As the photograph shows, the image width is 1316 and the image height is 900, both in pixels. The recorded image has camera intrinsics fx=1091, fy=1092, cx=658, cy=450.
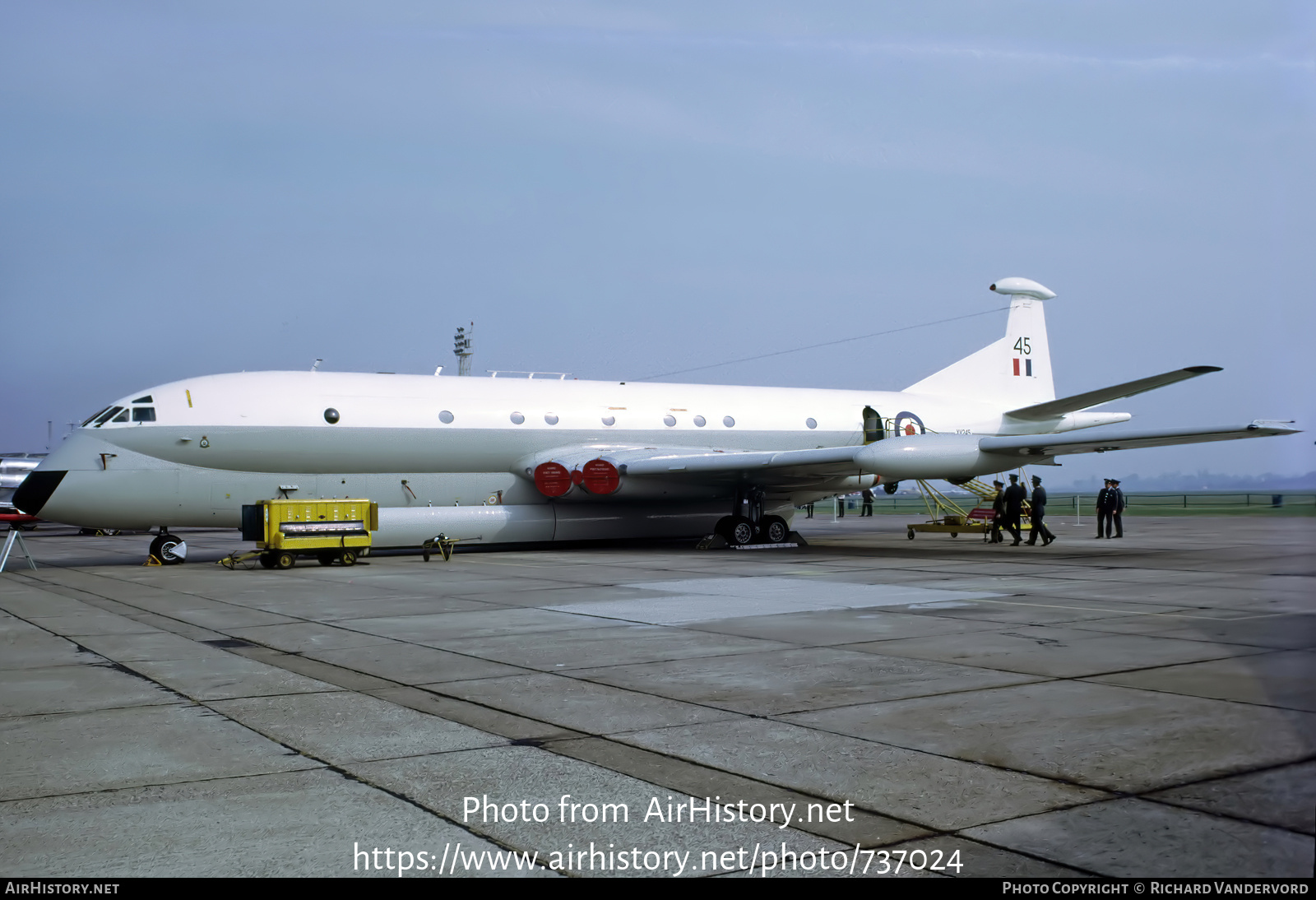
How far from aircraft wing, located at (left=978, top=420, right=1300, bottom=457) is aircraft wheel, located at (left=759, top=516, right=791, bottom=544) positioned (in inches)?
189

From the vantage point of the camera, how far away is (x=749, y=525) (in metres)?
21.7

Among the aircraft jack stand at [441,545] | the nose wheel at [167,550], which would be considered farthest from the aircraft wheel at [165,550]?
the aircraft jack stand at [441,545]

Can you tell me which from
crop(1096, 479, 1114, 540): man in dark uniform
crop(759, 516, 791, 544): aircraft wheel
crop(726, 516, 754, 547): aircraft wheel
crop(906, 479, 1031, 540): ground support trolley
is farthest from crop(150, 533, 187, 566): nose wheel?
crop(1096, 479, 1114, 540): man in dark uniform

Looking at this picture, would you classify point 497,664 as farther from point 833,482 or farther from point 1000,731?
point 833,482

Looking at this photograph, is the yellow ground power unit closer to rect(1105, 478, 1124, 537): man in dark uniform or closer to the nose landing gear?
the nose landing gear

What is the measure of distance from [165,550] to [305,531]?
3380mm

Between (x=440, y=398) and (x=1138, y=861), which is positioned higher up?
(x=440, y=398)

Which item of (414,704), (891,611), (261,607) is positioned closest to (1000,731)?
(414,704)

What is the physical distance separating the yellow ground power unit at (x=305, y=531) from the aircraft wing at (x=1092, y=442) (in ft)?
35.0

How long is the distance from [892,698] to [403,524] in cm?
1419

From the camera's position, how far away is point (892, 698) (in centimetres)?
649

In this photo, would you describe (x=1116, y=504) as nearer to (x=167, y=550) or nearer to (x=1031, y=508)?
(x=1031, y=508)

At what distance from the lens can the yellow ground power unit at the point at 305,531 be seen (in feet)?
57.5

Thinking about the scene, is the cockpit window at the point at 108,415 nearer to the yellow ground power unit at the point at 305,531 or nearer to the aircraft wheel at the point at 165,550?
the aircraft wheel at the point at 165,550
